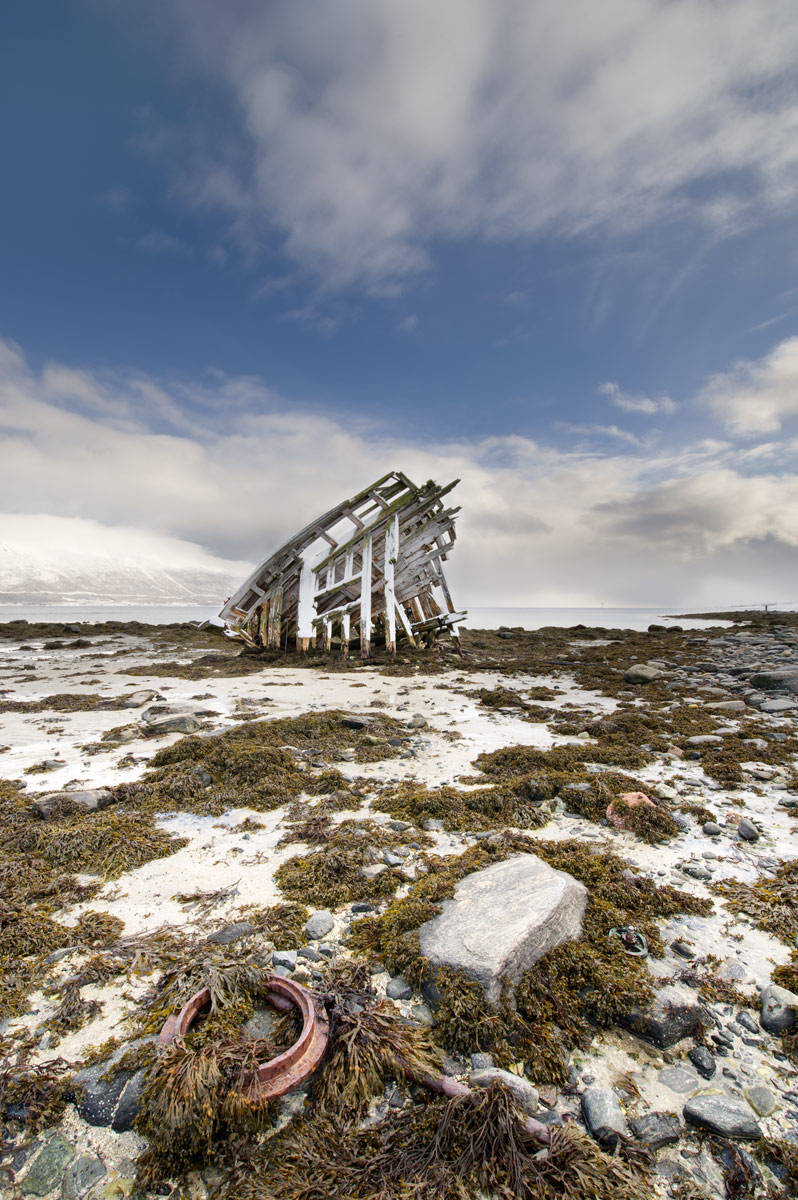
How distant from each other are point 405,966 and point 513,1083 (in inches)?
32.7

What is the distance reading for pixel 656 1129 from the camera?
1981 millimetres

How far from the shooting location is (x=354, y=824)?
4.68 m

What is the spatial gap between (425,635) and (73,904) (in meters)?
17.9

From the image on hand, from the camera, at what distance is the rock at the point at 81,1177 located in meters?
1.76

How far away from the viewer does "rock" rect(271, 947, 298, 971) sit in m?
2.84

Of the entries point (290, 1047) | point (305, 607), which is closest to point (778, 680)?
point (290, 1047)

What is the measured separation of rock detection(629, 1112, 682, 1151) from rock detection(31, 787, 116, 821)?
15.9ft

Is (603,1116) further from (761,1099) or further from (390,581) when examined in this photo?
(390,581)

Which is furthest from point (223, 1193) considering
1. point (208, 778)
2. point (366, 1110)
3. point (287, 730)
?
point (287, 730)

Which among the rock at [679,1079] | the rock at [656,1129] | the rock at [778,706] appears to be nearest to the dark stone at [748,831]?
the rock at [679,1079]

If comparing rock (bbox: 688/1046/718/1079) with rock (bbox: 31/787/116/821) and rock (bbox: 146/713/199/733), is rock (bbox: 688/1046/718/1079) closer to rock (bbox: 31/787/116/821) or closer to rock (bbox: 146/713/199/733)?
rock (bbox: 31/787/116/821)

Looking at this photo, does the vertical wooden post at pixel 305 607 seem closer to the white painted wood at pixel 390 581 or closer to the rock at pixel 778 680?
the white painted wood at pixel 390 581

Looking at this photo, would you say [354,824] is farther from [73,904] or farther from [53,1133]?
[53,1133]

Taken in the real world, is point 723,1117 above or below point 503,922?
below
